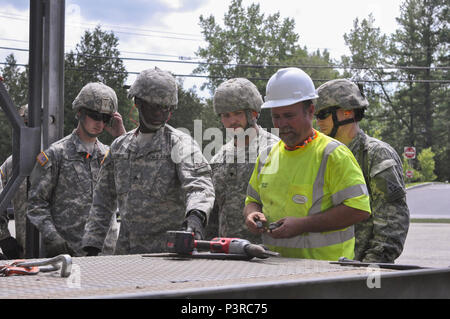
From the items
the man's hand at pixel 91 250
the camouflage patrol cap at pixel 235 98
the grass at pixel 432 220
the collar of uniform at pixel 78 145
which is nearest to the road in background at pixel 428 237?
the grass at pixel 432 220

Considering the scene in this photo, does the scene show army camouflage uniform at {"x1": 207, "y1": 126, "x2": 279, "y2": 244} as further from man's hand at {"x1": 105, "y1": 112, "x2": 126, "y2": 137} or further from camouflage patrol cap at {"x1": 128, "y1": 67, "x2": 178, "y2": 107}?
man's hand at {"x1": 105, "y1": 112, "x2": 126, "y2": 137}

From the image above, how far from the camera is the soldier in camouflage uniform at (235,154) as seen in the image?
4.40 m

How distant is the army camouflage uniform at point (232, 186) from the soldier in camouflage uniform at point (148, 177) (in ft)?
2.16

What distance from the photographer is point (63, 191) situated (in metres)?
4.61

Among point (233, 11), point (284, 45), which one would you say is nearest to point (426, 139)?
point (284, 45)

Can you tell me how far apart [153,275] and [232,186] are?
8.28 feet

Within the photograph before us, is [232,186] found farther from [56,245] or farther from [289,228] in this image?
[289,228]

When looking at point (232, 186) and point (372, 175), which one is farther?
point (232, 186)

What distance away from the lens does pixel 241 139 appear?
14.9ft

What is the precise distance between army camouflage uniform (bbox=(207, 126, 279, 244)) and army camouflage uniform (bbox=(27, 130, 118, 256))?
99 centimetres

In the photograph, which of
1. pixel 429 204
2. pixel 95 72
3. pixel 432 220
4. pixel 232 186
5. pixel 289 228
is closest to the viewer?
pixel 289 228

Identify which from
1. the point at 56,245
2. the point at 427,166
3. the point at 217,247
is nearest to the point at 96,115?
the point at 56,245

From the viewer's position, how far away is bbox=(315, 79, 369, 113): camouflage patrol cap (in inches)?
158

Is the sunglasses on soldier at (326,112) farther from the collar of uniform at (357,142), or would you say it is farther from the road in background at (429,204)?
the road in background at (429,204)
